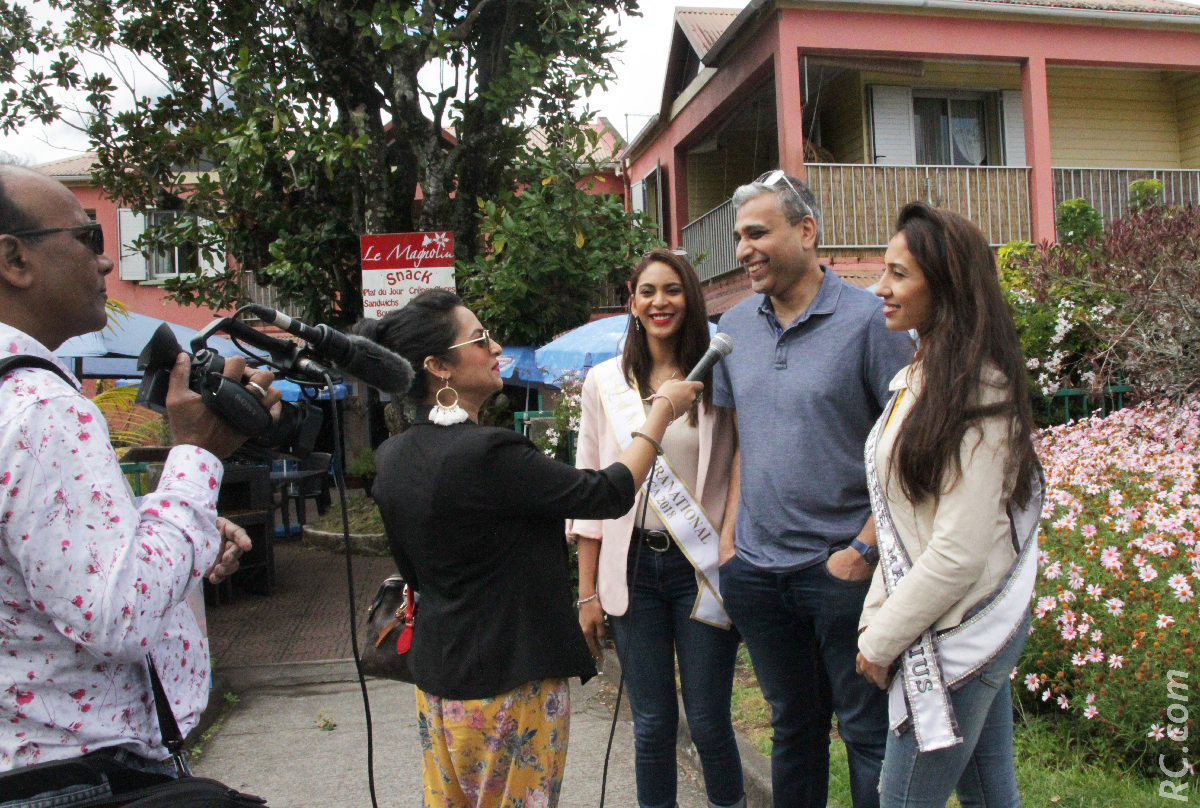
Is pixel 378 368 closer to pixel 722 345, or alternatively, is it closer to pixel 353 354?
pixel 353 354

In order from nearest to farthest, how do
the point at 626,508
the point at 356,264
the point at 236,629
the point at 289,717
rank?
the point at 626,508
the point at 289,717
the point at 236,629
the point at 356,264

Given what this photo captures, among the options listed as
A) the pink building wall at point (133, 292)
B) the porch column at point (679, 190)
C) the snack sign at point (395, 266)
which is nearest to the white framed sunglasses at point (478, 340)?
the snack sign at point (395, 266)

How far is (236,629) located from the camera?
25.4 ft

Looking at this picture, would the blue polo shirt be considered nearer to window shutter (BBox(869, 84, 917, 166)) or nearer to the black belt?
the black belt

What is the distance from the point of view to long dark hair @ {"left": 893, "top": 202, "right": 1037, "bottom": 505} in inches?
74.7

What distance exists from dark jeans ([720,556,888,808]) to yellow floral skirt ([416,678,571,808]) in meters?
0.65

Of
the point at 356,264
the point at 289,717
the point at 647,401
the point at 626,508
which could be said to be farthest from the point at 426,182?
the point at 626,508

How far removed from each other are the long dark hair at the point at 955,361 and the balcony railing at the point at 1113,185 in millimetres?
12227

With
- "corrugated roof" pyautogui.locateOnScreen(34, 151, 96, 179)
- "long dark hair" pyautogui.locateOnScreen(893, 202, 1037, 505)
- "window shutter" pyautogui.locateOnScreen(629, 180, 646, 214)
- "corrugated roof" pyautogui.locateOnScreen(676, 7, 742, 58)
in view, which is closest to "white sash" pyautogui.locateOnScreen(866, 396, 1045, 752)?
"long dark hair" pyautogui.locateOnScreen(893, 202, 1037, 505)

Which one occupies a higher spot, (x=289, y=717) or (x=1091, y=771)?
(x=1091, y=771)

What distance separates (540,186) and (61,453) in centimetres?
836

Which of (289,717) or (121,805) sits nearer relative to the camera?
(121,805)

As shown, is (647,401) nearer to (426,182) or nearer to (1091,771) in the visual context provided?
(1091,771)

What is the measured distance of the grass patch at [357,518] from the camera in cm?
1205
